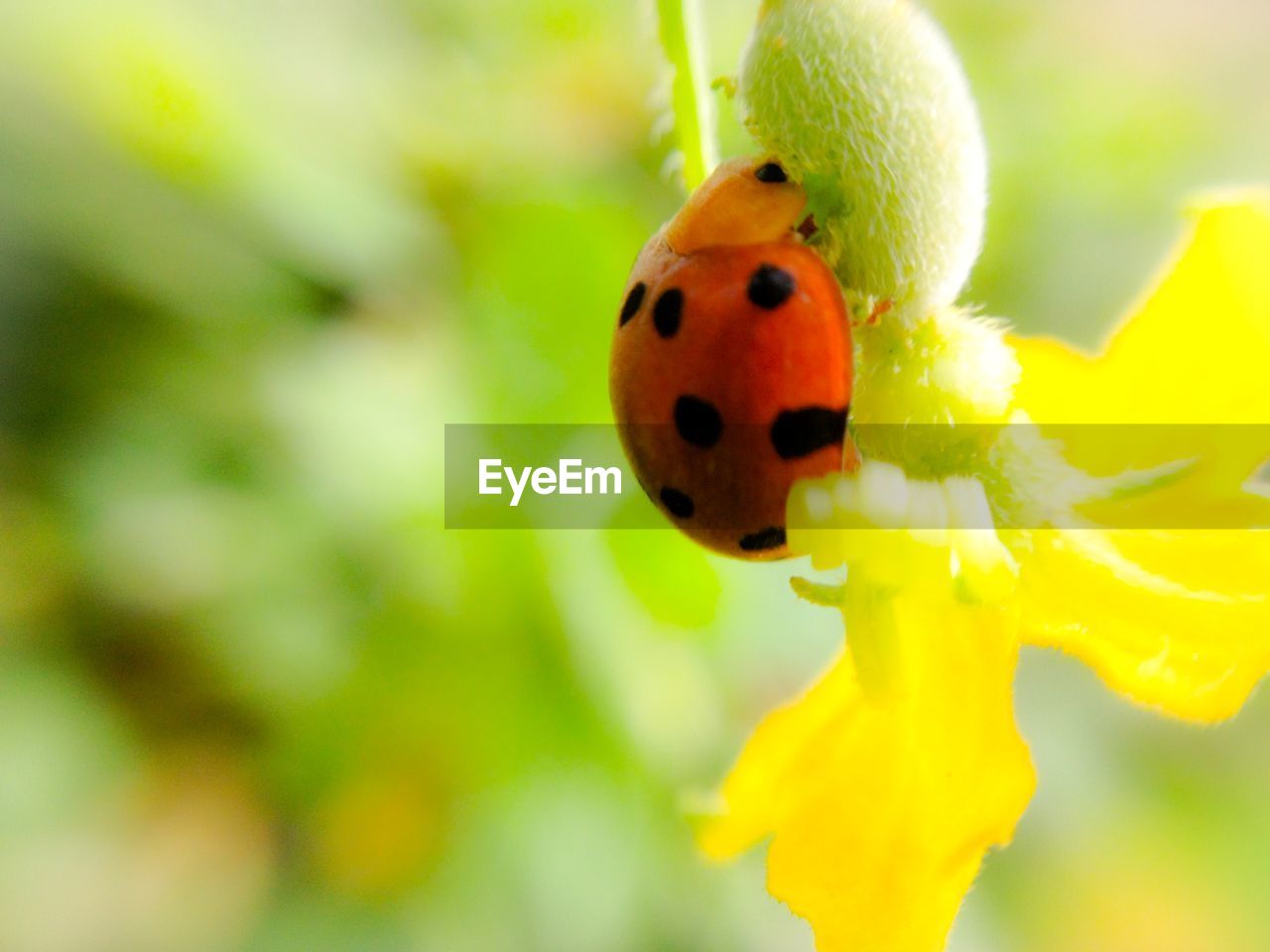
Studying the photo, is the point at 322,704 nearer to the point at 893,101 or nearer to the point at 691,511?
the point at 691,511

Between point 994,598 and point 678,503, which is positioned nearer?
point 994,598

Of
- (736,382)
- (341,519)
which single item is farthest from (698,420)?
(341,519)

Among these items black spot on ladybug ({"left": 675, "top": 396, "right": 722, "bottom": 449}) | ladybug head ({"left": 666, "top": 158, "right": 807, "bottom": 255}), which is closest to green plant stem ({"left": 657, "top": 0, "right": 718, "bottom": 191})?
ladybug head ({"left": 666, "top": 158, "right": 807, "bottom": 255})

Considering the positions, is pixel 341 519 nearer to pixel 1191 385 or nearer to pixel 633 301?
pixel 633 301

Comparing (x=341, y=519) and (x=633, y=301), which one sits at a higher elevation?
(x=341, y=519)

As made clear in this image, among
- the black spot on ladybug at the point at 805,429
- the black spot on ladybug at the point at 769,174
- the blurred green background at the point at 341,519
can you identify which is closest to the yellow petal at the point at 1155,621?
the black spot on ladybug at the point at 805,429

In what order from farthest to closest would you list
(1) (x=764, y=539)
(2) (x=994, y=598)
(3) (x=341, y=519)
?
(3) (x=341, y=519) → (1) (x=764, y=539) → (2) (x=994, y=598)

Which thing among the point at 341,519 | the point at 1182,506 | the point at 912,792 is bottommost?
the point at 912,792

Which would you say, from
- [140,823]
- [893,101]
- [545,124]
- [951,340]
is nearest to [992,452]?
[951,340]
